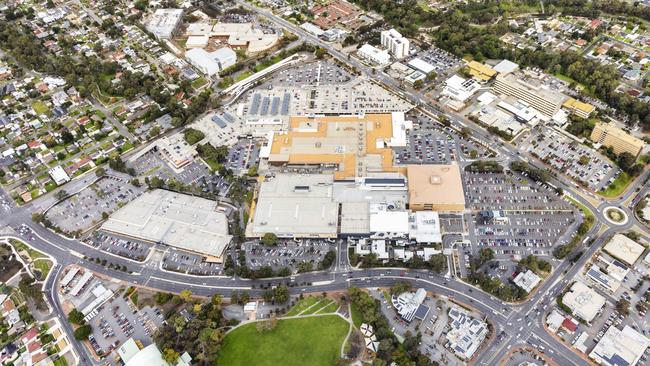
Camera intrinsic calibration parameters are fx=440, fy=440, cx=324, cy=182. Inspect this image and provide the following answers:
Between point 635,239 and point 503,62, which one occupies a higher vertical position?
point 503,62

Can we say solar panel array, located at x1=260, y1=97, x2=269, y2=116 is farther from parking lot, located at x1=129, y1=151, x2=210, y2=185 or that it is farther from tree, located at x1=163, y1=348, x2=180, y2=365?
tree, located at x1=163, y1=348, x2=180, y2=365

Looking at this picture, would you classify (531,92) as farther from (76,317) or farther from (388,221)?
(76,317)

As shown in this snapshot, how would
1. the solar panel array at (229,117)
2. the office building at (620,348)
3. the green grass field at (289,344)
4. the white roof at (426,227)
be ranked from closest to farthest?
1. the office building at (620,348)
2. the green grass field at (289,344)
3. the white roof at (426,227)
4. the solar panel array at (229,117)

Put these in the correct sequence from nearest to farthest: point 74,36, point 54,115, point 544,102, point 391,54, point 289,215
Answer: point 289,215, point 544,102, point 54,115, point 391,54, point 74,36

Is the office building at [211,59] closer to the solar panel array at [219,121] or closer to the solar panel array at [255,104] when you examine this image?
the solar panel array at [255,104]

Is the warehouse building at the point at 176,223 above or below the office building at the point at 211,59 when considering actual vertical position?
below

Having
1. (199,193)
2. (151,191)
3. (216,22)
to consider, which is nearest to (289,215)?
(199,193)

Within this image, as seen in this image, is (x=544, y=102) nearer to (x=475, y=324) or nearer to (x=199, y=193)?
(x=475, y=324)

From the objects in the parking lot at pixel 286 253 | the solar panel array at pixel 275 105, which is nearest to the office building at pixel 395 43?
the solar panel array at pixel 275 105
